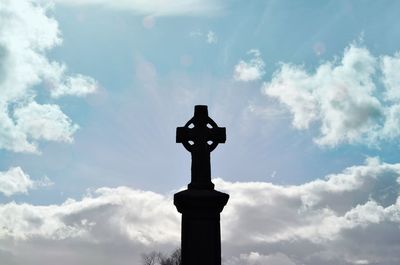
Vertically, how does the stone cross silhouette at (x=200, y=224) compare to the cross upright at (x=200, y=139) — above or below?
below

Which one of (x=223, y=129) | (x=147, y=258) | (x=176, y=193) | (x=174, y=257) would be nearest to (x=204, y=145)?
(x=223, y=129)

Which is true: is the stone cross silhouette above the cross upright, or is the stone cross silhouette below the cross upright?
below

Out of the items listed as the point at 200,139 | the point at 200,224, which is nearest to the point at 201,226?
the point at 200,224

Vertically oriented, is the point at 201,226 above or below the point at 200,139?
below

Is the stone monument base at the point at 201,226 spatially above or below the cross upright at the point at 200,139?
below

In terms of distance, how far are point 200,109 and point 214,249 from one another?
8.73ft

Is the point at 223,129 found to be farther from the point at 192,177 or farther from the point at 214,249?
the point at 214,249

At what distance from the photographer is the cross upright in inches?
322

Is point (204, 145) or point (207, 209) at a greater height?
point (204, 145)

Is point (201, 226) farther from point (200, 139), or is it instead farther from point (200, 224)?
point (200, 139)

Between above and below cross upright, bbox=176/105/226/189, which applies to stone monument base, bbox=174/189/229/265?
below

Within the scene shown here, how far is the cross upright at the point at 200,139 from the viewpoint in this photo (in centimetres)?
817

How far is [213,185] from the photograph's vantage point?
8.15 meters

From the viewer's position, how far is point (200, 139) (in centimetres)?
836
